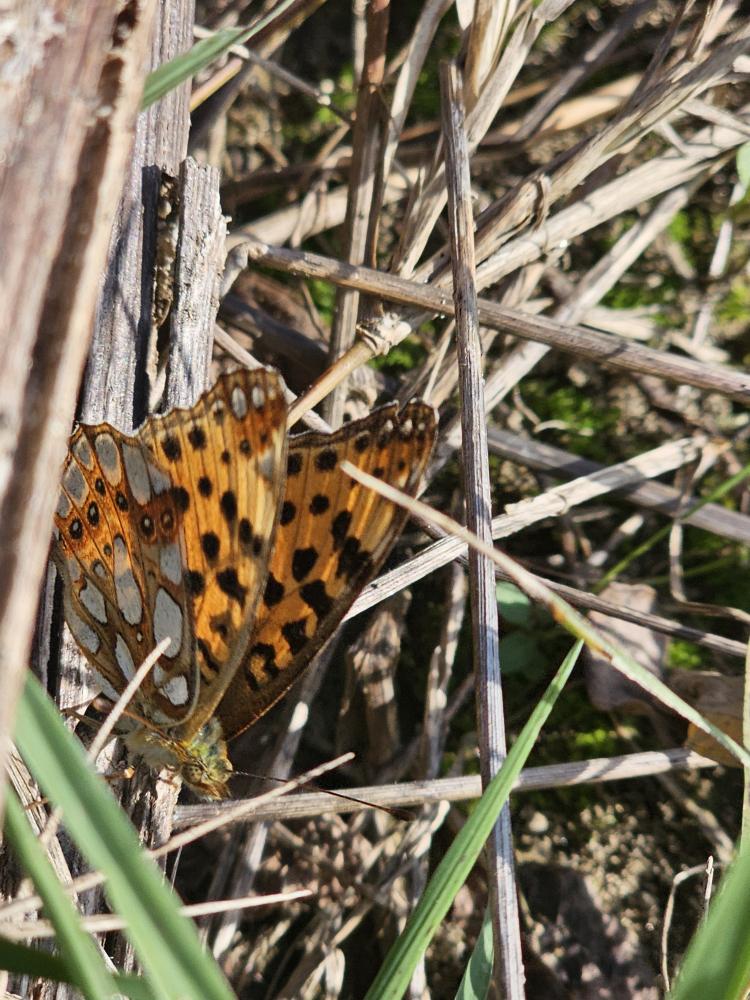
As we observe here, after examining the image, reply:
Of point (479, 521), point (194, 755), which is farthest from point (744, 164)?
point (194, 755)

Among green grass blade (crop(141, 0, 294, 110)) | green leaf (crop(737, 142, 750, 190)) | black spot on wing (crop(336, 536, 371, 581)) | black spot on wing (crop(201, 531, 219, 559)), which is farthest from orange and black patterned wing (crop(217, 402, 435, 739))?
green leaf (crop(737, 142, 750, 190))

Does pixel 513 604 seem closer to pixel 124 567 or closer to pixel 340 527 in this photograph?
pixel 340 527

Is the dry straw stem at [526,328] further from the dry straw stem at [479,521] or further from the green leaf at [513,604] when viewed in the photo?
the green leaf at [513,604]

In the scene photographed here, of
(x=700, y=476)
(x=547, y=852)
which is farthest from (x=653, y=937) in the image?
(x=700, y=476)

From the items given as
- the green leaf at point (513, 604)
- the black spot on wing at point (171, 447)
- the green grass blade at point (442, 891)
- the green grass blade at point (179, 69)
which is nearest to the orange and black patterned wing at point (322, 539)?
the black spot on wing at point (171, 447)

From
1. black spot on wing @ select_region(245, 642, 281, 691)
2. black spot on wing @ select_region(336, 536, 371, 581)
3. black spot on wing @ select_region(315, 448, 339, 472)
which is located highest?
black spot on wing @ select_region(315, 448, 339, 472)

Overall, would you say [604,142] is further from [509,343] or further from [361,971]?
[361,971]

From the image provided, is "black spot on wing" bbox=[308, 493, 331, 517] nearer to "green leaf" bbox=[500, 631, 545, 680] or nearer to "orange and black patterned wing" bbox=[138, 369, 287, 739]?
"orange and black patterned wing" bbox=[138, 369, 287, 739]
